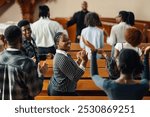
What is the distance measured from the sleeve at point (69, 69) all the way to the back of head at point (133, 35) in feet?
1.58

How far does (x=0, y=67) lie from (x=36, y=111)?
1.37 ft

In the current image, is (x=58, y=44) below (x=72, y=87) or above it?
above

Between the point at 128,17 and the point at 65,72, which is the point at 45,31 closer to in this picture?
the point at 128,17

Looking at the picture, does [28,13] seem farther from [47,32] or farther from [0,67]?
[0,67]

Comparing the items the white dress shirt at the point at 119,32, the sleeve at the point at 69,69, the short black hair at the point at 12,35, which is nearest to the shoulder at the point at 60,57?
the sleeve at the point at 69,69

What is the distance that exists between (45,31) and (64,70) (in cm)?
202

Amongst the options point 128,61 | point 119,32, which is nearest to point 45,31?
point 119,32

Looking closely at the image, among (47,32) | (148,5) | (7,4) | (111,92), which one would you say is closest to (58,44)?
(111,92)

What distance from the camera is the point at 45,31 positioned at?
5.36m

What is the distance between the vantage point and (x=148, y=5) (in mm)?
8922

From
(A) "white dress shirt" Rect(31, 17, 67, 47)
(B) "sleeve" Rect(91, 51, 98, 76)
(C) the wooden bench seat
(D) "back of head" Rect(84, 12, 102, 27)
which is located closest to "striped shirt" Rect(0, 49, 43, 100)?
(B) "sleeve" Rect(91, 51, 98, 76)

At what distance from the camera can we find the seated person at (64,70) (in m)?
3.40

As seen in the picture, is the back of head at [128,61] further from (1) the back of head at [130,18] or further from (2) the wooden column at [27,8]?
(2) the wooden column at [27,8]

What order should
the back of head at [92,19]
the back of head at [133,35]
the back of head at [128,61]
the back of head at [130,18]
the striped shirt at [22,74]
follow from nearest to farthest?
the back of head at [128,61], the striped shirt at [22,74], the back of head at [133,35], the back of head at [130,18], the back of head at [92,19]
